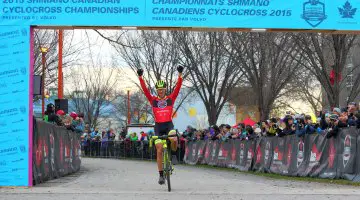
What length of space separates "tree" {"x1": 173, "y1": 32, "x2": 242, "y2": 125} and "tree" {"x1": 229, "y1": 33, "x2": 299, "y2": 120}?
2873mm

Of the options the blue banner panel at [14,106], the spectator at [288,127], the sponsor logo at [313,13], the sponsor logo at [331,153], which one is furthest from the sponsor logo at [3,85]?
the spectator at [288,127]

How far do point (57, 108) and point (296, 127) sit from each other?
31.4 feet

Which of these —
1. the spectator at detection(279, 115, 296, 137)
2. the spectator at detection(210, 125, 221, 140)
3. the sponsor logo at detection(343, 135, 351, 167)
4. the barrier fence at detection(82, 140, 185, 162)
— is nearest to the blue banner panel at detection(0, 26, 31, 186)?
the sponsor logo at detection(343, 135, 351, 167)

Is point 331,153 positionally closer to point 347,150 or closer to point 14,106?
point 347,150

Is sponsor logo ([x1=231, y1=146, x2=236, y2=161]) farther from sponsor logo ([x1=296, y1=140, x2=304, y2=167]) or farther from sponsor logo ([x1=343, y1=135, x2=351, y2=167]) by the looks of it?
sponsor logo ([x1=343, y1=135, x2=351, y2=167])

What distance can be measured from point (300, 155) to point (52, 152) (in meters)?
6.66

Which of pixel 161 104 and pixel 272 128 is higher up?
pixel 161 104

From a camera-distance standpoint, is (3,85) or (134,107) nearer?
(3,85)

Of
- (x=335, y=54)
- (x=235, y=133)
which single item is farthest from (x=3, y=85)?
(x=335, y=54)

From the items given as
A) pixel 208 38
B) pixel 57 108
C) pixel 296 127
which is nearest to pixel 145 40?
pixel 208 38

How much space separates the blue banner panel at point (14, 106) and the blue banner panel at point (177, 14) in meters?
0.39

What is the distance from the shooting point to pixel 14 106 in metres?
13.5

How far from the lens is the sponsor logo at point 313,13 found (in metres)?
14.2

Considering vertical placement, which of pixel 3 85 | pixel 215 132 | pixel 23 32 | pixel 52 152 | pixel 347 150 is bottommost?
pixel 347 150
